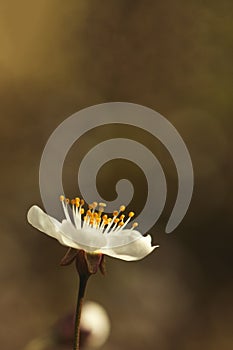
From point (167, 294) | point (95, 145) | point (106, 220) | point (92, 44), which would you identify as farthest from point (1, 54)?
point (106, 220)

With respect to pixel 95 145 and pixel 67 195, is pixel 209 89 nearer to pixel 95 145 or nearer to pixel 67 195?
pixel 95 145

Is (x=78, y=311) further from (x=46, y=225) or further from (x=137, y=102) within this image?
(x=137, y=102)

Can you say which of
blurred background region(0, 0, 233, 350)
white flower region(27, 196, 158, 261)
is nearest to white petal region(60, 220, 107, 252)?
white flower region(27, 196, 158, 261)

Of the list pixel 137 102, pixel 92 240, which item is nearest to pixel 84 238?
pixel 92 240

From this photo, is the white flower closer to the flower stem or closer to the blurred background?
the flower stem

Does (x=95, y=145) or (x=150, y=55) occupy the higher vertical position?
(x=150, y=55)

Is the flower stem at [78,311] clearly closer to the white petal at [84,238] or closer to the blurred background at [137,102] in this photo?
the white petal at [84,238]
